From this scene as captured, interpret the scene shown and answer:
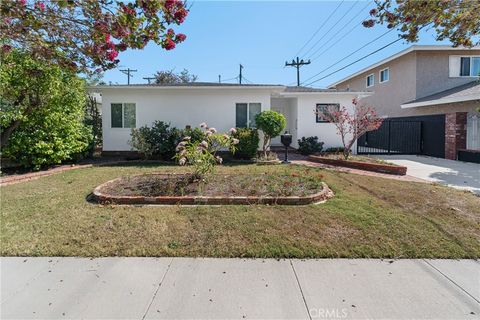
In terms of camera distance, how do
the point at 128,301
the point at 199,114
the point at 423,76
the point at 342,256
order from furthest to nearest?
the point at 423,76
the point at 199,114
the point at 342,256
the point at 128,301

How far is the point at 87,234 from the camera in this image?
4.41m

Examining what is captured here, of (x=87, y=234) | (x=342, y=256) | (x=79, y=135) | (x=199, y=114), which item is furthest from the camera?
(x=199, y=114)

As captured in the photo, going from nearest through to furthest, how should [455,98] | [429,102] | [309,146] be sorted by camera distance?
[455,98] → [309,146] → [429,102]

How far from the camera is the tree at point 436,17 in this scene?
443 cm

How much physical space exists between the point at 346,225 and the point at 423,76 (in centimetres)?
1638

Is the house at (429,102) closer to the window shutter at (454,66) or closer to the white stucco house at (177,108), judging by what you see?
the window shutter at (454,66)

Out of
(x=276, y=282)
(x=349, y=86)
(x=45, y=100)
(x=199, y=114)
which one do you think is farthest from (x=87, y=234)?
(x=349, y=86)

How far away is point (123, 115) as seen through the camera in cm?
1330

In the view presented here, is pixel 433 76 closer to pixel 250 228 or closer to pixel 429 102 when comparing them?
pixel 429 102

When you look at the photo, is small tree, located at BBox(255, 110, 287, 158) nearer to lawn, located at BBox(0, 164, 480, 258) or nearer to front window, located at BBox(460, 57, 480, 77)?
lawn, located at BBox(0, 164, 480, 258)

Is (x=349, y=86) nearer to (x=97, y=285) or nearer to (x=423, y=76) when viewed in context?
(x=423, y=76)

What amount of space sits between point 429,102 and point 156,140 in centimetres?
1314

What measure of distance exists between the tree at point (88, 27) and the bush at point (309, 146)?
11218 mm

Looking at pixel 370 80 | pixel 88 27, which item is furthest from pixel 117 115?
pixel 370 80
